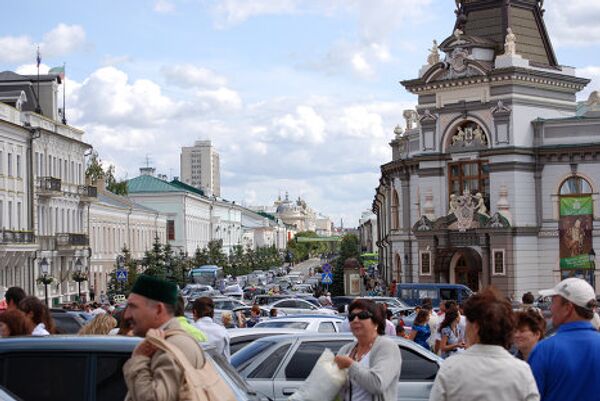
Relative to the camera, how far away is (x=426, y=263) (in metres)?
58.0

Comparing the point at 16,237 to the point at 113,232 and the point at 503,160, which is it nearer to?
the point at 503,160

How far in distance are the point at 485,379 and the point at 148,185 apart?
12640 cm

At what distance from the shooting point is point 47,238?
211 ft

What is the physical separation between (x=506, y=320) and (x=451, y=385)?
532 millimetres

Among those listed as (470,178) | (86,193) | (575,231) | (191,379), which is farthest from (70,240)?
(191,379)

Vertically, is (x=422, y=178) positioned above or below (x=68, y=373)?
above

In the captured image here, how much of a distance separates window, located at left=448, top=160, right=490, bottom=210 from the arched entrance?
2559 mm

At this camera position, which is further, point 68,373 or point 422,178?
point 422,178

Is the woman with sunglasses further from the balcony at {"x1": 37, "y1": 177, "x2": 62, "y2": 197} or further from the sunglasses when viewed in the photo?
the balcony at {"x1": 37, "y1": 177, "x2": 62, "y2": 197}

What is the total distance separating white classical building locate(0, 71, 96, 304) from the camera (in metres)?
58.0

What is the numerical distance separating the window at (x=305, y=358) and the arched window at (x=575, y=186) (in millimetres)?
→ 42090

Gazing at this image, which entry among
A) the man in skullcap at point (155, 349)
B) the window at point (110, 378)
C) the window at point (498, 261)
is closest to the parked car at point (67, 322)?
the window at point (110, 378)

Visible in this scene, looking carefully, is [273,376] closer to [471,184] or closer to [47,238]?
[471,184]

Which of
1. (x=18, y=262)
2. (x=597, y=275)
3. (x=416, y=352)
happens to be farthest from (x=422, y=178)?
(x=416, y=352)
